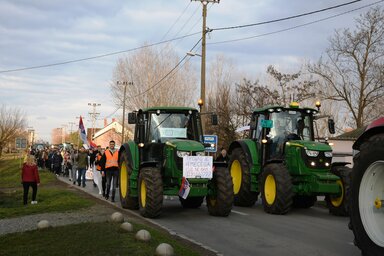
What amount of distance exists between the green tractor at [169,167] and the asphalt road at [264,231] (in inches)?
18.9

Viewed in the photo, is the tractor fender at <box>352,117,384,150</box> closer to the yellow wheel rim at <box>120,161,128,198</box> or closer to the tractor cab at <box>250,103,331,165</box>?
the tractor cab at <box>250,103,331,165</box>

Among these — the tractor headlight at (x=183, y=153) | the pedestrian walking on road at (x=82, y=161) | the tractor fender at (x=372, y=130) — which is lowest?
the pedestrian walking on road at (x=82, y=161)

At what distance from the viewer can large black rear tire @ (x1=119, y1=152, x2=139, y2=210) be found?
12.0 metres

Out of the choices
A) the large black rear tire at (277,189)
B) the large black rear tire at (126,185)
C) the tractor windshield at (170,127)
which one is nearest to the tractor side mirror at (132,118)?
the tractor windshield at (170,127)

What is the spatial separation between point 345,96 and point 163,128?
25.9 meters

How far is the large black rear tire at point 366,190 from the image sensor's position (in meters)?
5.33

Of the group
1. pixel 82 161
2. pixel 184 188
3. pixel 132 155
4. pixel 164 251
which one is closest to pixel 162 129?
pixel 132 155

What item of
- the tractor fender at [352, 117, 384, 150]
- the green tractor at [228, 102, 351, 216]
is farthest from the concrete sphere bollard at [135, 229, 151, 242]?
the green tractor at [228, 102, 351, 216]

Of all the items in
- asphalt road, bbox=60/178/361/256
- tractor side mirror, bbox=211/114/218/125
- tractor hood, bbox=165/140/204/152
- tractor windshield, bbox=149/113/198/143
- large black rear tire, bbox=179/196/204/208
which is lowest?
asphalt road, bbox=60/178/361/256

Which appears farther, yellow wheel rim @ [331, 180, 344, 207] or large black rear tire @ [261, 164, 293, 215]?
yellow wheel rim @ [331, 180, 344, 207]

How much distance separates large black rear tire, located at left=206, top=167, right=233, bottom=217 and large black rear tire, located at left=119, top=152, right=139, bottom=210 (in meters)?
2.21

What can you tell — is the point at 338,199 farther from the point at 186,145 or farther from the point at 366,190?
the point at 366,190

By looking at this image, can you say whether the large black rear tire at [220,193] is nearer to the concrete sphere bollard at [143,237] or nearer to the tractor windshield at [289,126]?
the tractor windshield at [289,126]

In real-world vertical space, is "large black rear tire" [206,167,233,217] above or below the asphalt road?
above
